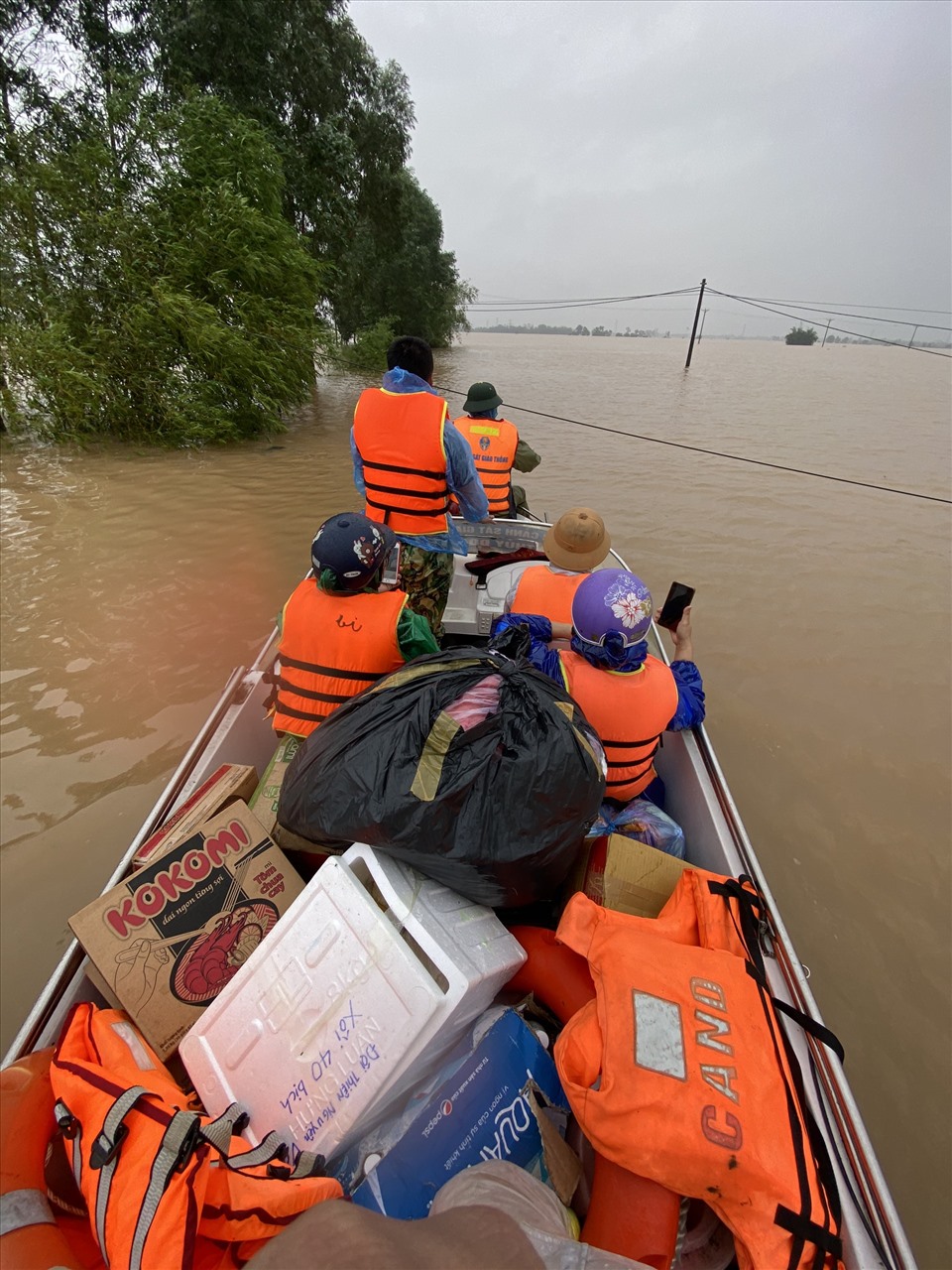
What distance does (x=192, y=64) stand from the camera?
32.3 ft

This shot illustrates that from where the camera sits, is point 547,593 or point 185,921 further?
point 547,593

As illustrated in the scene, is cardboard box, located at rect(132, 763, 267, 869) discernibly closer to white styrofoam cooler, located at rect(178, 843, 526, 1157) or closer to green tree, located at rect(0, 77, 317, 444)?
white styrofoam cooler, located at rect(178, 843, 526, 1157)

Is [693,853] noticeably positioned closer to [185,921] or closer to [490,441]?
[185,921]

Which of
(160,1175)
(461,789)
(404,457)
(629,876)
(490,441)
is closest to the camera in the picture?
(160,1175)

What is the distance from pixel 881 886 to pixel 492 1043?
2.73 m

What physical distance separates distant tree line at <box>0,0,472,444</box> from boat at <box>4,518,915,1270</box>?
6866 millimetres

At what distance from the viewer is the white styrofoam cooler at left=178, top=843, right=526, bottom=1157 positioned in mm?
1139

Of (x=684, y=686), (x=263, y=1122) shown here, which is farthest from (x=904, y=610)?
(x=263, y=1122)

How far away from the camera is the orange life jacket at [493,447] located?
450cm

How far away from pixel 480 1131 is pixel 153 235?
1039 centimetres

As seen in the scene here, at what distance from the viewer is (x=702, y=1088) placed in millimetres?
1038

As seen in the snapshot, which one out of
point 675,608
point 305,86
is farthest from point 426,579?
point 305,86

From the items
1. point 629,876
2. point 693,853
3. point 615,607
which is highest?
point 615,607

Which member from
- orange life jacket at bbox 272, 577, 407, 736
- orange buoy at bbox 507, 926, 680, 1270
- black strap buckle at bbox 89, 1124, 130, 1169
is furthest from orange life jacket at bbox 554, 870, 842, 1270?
orange life jacket at bbox 272, 577, 407, 736
